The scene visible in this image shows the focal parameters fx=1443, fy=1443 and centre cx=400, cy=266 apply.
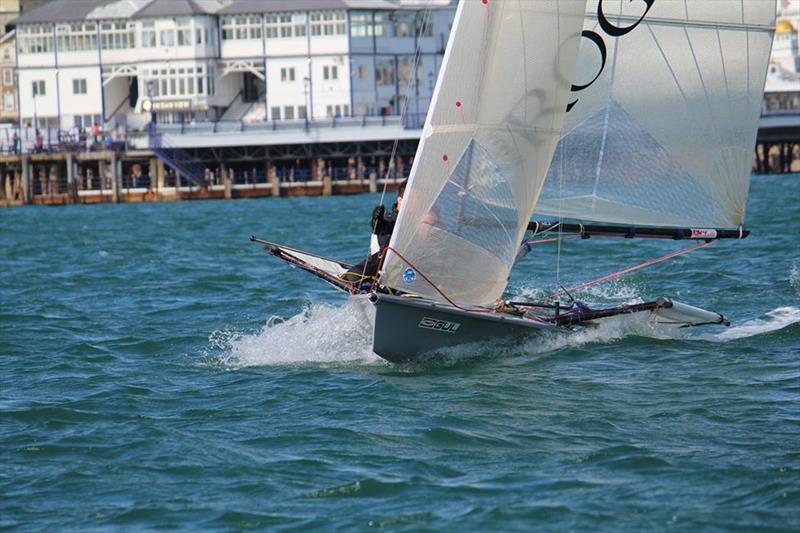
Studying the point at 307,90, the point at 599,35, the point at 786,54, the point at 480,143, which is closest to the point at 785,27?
the point at 786,54

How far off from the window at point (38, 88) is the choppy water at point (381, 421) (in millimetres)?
67288

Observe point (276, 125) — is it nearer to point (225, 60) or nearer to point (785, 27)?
point (225, 60)

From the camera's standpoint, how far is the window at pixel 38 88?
90.2m

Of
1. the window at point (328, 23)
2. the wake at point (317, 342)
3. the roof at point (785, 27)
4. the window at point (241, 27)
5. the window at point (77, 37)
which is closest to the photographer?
the wake at point (317, 342)

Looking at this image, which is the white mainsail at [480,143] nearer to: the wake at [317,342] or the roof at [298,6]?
the wake at [317,342]

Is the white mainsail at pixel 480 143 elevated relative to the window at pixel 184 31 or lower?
lower

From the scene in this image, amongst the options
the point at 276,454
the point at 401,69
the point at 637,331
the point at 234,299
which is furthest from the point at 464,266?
the point at 401,69

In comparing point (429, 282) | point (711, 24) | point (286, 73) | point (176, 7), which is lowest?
point (429, 282)

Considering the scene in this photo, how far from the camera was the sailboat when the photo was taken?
16.8m

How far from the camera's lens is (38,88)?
90.3m

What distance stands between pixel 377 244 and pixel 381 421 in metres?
4.51

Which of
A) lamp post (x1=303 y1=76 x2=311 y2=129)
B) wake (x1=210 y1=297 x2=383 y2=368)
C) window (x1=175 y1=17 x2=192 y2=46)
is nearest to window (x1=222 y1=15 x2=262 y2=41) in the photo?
window (x1=175 y1=17 x2=192 y2=46)

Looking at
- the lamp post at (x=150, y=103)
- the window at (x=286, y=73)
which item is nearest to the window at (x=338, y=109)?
the window at (x=286, y=73)

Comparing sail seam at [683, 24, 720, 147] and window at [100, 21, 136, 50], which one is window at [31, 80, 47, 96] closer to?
window at [100, 21, 136, 50]
